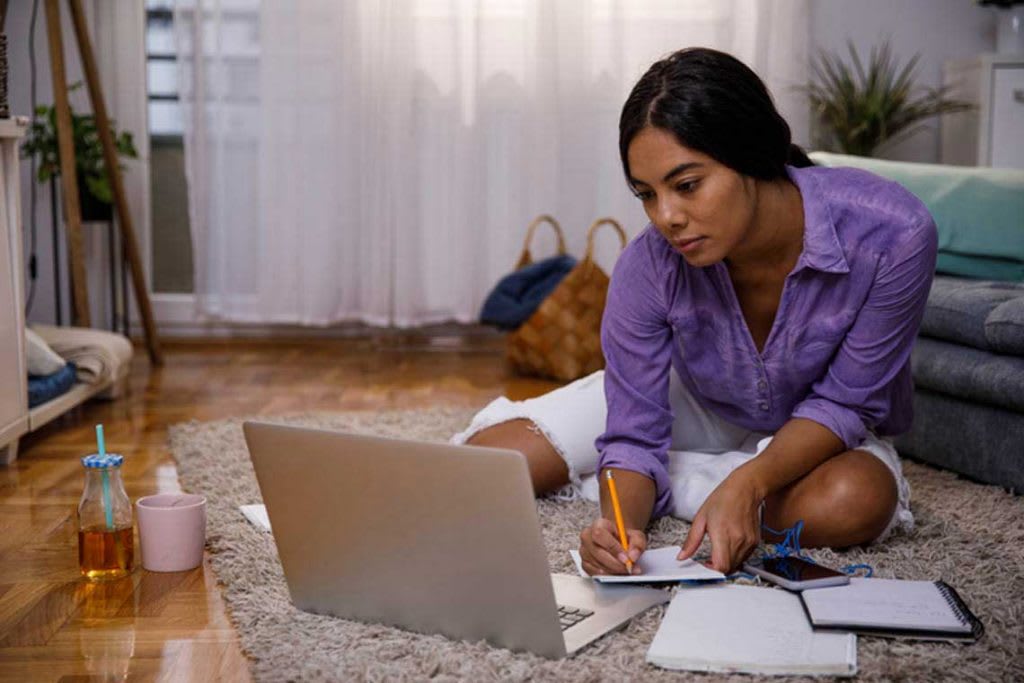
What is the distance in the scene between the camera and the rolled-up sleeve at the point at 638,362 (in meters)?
1.75

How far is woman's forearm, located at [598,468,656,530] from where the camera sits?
1690 millimetres

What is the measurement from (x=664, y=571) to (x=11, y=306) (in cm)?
159

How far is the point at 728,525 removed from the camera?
1552 millimetres

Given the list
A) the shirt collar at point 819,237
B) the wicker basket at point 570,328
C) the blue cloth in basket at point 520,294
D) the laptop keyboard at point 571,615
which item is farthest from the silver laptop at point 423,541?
the blue cloth in basket at point 520,294

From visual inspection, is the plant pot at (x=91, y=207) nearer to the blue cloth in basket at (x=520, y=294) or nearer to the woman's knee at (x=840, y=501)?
the blue cloth in basket at (x=520, y=294)

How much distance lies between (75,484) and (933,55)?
3.18 m

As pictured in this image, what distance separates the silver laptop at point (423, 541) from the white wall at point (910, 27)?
3145mm

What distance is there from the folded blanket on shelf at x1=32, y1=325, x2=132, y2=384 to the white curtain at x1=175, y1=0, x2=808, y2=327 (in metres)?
0.97

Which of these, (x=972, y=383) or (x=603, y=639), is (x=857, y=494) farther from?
(x=972, y=383)

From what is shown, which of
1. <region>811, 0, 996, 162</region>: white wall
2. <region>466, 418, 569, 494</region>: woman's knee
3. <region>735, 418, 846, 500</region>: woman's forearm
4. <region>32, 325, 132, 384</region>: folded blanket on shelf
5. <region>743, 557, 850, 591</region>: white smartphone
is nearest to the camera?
<region>743, 557, 850, 591</region>: white smartphone

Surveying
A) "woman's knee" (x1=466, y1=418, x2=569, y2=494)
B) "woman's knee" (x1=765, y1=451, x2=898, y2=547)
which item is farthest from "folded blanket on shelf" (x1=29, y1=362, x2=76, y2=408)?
"woman's knee" (x1=765, y1=451, x2=898, y2=547)

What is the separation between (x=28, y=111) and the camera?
4.06m

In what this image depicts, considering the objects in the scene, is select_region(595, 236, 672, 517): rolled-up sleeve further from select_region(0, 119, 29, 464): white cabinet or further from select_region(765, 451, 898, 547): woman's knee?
select_region(0, 119, 29, 464): white cabinet

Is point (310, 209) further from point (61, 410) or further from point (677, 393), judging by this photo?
point (677, 393)
